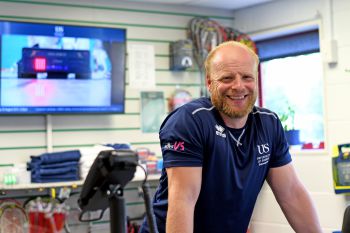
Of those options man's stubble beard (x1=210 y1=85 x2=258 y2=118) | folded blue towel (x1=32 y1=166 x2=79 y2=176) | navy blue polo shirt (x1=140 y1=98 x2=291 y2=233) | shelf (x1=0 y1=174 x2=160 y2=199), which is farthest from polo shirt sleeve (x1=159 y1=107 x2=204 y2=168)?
folded blue towel (x1=32 y1=166 x2=79 y2=176)

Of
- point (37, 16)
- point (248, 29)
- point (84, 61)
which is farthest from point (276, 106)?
point (37, 16)

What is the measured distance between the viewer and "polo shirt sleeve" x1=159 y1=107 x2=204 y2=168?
224cm

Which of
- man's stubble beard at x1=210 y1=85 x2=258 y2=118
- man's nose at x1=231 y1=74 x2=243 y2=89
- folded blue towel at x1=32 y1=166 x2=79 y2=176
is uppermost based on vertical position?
man's nose at x1=231 y1=74 x2=243 y2=89

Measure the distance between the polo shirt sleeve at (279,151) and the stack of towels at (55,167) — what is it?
8.60 ft

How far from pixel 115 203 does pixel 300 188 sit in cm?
133

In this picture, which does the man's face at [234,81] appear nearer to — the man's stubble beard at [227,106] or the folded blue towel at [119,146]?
the man's stubble beard at [227,106]

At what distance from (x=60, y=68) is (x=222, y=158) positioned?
3.10 m

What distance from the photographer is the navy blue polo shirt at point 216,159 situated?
227 cm

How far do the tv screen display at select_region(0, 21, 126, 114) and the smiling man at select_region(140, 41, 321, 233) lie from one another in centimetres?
280

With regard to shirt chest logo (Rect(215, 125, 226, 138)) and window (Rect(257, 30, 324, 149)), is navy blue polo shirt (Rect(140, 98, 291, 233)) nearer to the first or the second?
shirt chest logo (Rect(215, 125, 226, 138))

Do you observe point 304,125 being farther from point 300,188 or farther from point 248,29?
point 300,188

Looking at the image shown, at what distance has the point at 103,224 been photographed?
218 inches

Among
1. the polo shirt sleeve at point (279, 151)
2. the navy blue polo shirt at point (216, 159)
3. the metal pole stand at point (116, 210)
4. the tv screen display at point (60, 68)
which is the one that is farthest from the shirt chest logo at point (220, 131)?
the tv screen display at point (60, 68)

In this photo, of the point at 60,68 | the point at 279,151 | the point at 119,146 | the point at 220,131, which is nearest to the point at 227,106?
the point at 220,131
